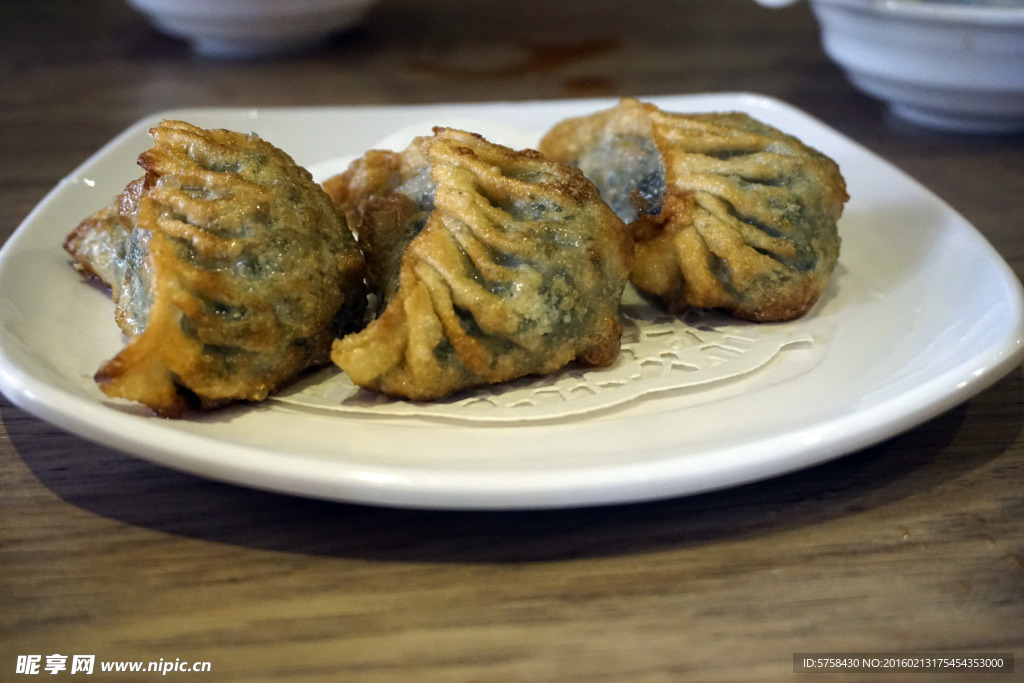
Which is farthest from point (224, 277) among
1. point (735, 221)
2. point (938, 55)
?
point (938, 55)

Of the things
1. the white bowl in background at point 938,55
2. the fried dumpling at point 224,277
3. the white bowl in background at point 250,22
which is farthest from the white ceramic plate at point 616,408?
the white bowl in background at point 250,22

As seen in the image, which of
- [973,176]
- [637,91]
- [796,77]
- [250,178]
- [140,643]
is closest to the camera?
[140,643]

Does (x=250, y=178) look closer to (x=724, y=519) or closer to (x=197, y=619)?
(x=197, y=619)

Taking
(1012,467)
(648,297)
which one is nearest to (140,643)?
(648,297)

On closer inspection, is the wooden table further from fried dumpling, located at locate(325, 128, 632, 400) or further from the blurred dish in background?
the blurred dish in background

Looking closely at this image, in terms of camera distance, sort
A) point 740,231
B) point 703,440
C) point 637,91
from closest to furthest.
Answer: point 703,440, point 740,231, point 637,91

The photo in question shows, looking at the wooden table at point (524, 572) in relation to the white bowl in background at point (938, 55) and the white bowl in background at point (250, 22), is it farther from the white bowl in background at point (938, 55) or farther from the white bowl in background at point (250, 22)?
the white bowl in background at point (250, 22)

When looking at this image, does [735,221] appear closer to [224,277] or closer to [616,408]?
[616,408]
